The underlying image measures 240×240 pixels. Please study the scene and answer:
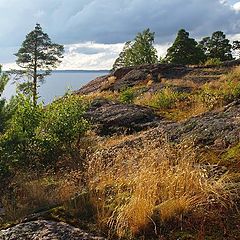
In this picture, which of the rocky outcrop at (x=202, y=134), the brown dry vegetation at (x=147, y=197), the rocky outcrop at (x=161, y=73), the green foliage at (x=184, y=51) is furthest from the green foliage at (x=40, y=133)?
the green foliage at (x=184, y=51)

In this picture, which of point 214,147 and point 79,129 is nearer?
point 214,147

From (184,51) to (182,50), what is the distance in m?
0.26

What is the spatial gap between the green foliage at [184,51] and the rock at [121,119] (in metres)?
30.9

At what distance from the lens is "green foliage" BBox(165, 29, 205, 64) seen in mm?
42094

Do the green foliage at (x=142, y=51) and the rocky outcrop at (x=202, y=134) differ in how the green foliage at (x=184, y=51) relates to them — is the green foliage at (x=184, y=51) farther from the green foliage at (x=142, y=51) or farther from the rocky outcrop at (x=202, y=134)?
the rocky outcrop at (x=202, y=134)

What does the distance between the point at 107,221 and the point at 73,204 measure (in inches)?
28.7

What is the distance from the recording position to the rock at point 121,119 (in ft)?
34.4

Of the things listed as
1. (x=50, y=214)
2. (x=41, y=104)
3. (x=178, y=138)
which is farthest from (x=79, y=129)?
(x=50, y=214)

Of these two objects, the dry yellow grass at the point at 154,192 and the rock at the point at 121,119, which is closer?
the dry yellow grass at the point at 154,192

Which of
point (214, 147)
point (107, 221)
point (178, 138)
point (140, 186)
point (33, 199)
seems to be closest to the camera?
point (107, 221)

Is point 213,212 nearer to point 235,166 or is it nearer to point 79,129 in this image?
point 235,166

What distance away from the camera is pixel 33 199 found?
5973 millimetres

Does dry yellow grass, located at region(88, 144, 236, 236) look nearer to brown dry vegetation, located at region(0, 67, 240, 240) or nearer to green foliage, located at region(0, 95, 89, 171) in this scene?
brown dry vegetation, located at region(0, 67, 240, 240)

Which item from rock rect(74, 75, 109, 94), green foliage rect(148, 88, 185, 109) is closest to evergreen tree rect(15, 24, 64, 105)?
rock rect(74, 75, 109, 94)
